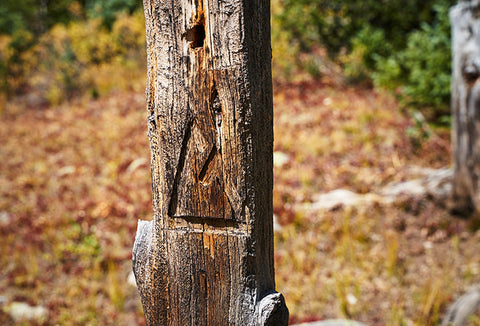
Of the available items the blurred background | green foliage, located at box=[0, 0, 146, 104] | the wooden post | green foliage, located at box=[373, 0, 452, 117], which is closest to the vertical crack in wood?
the wooden post

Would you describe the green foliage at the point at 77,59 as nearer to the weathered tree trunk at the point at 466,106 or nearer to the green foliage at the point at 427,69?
the green foliage at the point at 427,69

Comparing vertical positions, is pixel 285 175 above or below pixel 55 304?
above

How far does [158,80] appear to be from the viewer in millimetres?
1529

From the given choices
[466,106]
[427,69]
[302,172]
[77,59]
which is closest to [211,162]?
[466,106]

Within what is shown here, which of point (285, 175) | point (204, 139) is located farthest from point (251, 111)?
point (285, 175)

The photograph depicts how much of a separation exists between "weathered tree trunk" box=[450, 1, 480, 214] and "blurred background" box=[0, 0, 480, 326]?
1.19ft

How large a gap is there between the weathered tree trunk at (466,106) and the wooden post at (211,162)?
3.67 m

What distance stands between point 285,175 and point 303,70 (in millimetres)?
4672

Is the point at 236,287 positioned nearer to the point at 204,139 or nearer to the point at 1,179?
the point at 204,139

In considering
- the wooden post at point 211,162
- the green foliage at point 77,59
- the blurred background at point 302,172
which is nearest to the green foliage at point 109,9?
the green foliage at point 77,59

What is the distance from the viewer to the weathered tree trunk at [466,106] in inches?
169

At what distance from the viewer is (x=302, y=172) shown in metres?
5.97

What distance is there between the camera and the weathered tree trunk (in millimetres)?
4305

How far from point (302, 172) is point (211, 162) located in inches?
180
